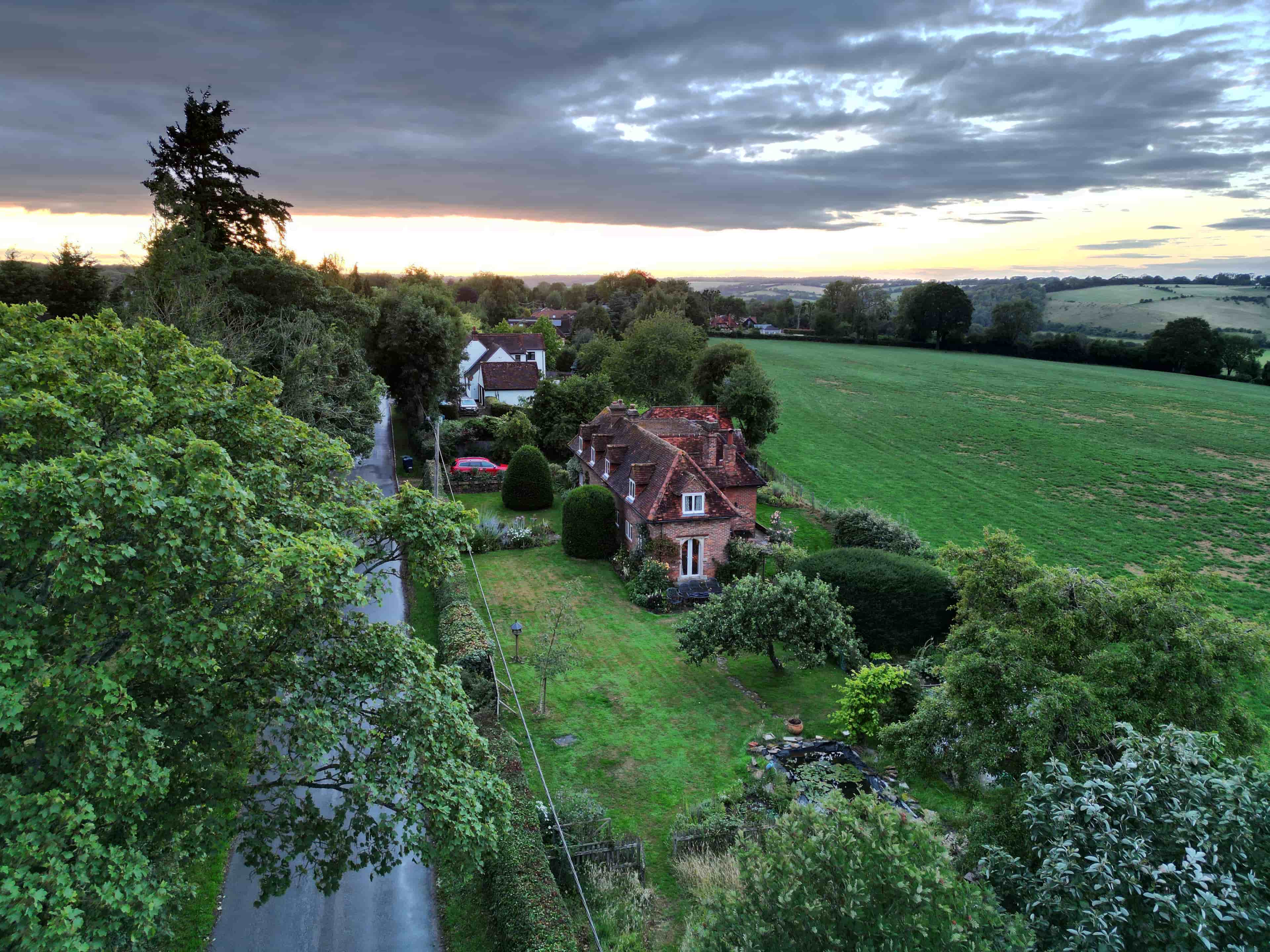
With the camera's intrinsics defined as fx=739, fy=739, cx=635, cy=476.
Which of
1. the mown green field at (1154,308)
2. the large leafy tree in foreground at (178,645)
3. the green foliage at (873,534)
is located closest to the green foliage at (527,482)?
the green foliage at (873,534)

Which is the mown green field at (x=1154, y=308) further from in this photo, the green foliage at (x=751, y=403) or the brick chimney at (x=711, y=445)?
the brick chimney at (x=711, y=445)

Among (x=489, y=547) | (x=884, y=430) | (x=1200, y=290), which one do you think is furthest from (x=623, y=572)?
(x=1200, y=290)

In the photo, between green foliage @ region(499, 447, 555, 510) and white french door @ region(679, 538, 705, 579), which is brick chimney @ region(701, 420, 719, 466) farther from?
green foliage @ region(499, 447, 555, 510)

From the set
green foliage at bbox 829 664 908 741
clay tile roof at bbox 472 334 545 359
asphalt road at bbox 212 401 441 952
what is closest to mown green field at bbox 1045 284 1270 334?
clay tile roof at bbox 472 334 545 359

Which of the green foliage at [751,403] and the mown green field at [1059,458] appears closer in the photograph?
the mown green field at [1059,458]

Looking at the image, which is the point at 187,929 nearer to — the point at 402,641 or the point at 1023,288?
the point at 402,641
